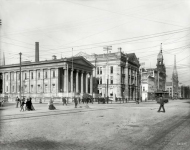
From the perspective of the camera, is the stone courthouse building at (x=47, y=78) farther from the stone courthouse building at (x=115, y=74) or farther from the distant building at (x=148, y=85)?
Result: the distant building at (x=148, y=85)

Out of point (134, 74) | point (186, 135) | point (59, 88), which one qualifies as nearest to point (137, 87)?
point (134, 74)

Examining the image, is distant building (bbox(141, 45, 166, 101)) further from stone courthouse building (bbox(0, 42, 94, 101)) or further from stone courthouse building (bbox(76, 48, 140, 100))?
stone courthouse building (bbox(0, 42, 94, 101))

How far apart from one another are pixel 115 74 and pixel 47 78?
23.4 metres

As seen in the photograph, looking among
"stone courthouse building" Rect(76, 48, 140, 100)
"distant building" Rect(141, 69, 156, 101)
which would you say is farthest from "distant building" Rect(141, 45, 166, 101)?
"stone courthouse building" Rect(76, 48, 140, 100)

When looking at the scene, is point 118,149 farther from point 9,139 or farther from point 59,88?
point 59,88

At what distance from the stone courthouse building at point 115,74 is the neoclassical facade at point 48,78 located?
686 cm

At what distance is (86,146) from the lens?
295 inches

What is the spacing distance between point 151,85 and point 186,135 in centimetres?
9160

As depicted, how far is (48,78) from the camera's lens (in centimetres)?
6031

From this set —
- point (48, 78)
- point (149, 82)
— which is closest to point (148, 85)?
point (149, 82)

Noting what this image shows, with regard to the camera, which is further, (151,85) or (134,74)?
(151,85)

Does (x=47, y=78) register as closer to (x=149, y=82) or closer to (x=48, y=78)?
(x=48, y=78)

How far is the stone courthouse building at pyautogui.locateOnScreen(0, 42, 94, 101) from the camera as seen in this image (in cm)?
5812

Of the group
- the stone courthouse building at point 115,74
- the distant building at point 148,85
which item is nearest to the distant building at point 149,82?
the distant building at point 148,85
